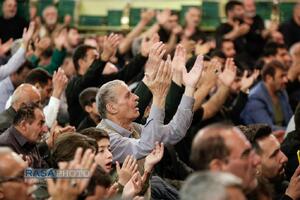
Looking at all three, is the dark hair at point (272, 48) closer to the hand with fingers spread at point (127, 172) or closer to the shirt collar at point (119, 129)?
the shirt collar at point (119, 129)

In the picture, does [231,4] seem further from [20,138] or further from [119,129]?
[20,138]

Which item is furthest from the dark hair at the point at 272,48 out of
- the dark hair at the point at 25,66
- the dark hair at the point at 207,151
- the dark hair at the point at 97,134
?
the dark hair at the point at 207,151

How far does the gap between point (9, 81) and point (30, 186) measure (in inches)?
150

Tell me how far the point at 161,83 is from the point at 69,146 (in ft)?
2.74

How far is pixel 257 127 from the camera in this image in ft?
18.6

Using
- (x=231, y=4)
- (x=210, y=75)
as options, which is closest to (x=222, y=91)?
(x=210, y=75)

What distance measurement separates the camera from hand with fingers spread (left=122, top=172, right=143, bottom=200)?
15.8ft

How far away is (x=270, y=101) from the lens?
8.95 metres

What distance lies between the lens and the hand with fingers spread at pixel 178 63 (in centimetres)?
617

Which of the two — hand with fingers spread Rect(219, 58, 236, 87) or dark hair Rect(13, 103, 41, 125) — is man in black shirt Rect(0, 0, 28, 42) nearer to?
hand with fingers spread Rect(219, 58, 236, 87)

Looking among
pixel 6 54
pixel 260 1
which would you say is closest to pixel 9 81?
pixel 6 54

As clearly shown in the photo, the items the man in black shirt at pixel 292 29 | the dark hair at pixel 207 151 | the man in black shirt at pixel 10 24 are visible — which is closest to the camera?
the dark hair at pixel 207 151

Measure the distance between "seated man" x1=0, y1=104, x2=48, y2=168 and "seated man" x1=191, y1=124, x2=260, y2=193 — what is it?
195cm

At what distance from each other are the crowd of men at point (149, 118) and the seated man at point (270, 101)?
0.04 feet
